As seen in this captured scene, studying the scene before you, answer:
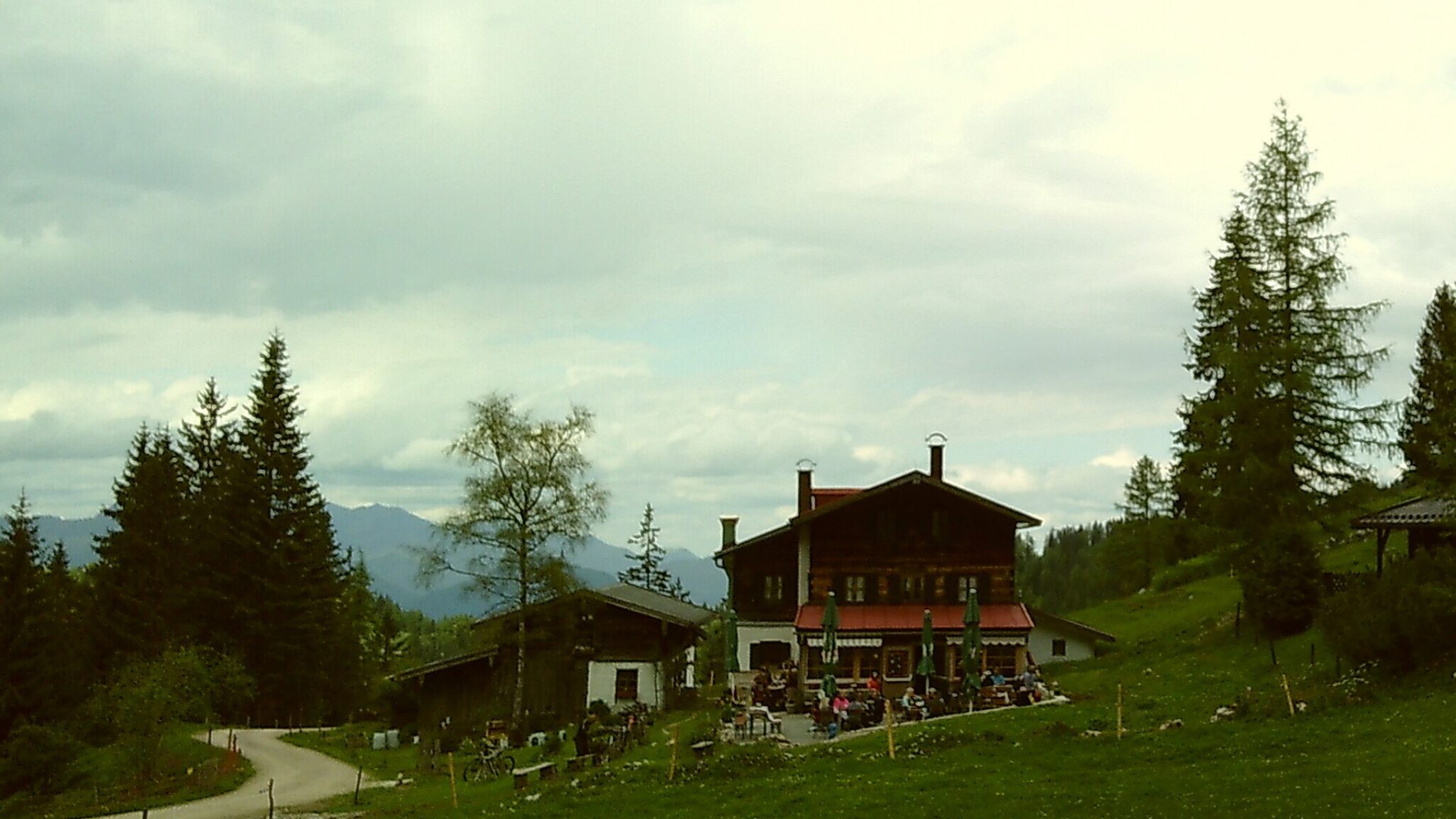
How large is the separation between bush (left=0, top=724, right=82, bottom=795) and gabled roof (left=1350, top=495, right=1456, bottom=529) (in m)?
41.6

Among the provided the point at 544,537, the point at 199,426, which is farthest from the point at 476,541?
the point at 199,426

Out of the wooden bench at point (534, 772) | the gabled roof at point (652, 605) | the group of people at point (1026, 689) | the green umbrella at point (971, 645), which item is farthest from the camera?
the gabled roof at point (652, 605)

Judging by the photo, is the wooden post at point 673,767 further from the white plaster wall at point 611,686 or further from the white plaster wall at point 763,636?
the white plaster wall at point 611,686

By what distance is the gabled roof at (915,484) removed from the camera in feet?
168

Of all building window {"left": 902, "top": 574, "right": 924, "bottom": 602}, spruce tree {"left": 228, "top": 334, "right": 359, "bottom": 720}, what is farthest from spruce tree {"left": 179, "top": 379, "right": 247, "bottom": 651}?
building window {"left": 902, "top": 574, "right": 924, "bottom": 602}

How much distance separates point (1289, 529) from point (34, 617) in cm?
4406

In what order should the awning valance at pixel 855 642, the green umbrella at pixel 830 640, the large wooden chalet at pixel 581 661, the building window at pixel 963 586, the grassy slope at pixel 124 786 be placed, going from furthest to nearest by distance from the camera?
the large wooden chalet at pixel 581 661
the building window at pixel 963 586
the awning valance at pixel 855 642
the green umbrella at pixel 830 640
the grassy slope at pixel 124 786

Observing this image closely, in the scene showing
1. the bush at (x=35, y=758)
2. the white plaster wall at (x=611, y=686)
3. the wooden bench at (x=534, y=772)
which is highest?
the white plaster wall at (x=611, y=686)

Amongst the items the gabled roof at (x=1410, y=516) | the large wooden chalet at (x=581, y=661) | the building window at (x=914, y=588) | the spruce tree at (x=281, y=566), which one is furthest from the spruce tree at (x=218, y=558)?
the gabled roof at (x=1410, y=516)

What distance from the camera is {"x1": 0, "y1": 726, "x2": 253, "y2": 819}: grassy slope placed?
126ft

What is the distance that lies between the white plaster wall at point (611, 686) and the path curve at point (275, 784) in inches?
423

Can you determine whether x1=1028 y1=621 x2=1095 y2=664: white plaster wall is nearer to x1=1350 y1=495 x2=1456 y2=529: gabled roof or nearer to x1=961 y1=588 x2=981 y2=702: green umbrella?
x1=961 y1=588 x2=981 y2=702: green umbrella

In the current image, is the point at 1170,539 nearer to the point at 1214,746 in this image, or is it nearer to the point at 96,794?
the point at 1214,746

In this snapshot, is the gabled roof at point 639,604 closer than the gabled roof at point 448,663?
Yes
